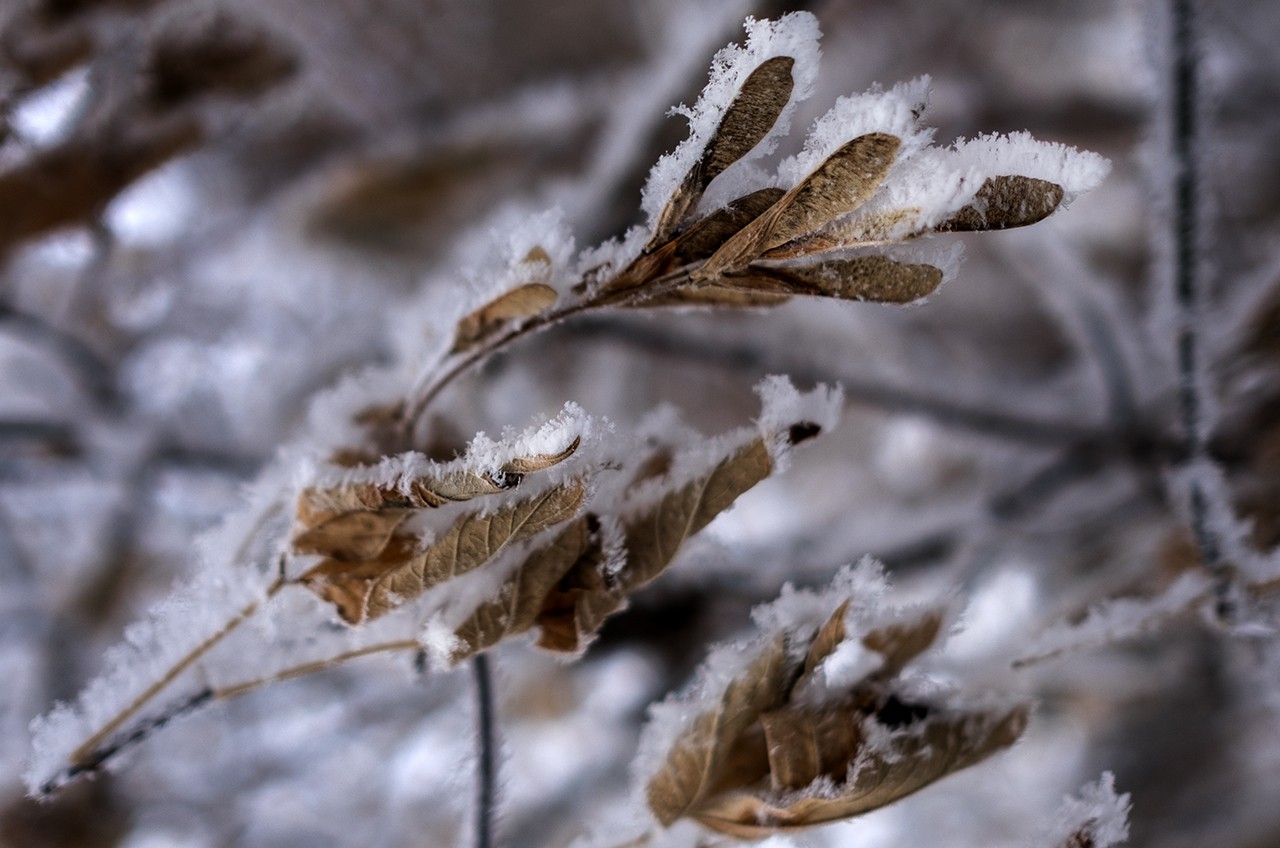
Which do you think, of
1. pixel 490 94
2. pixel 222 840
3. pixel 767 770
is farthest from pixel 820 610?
pixel 490 94

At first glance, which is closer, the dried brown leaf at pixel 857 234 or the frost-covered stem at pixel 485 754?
the dried brown leaf at pixel 857 234

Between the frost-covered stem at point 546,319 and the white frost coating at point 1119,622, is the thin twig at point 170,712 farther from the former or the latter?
the white frost coating at point 1119,622

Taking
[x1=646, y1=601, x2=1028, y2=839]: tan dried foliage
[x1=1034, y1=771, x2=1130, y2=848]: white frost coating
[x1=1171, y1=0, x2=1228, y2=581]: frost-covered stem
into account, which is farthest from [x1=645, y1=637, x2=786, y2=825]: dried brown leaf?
[x1=1171, y1=0, x2=1228, y2=581]: frost-covered stem

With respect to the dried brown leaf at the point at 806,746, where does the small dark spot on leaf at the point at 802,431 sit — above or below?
above

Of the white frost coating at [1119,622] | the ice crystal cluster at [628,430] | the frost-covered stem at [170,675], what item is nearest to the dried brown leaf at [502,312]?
the ice crystal cluster at [628,430]

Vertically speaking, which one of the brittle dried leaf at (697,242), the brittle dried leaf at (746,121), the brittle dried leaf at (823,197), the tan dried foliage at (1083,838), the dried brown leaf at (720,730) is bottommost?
the tan dried foliage at (1083,838)
